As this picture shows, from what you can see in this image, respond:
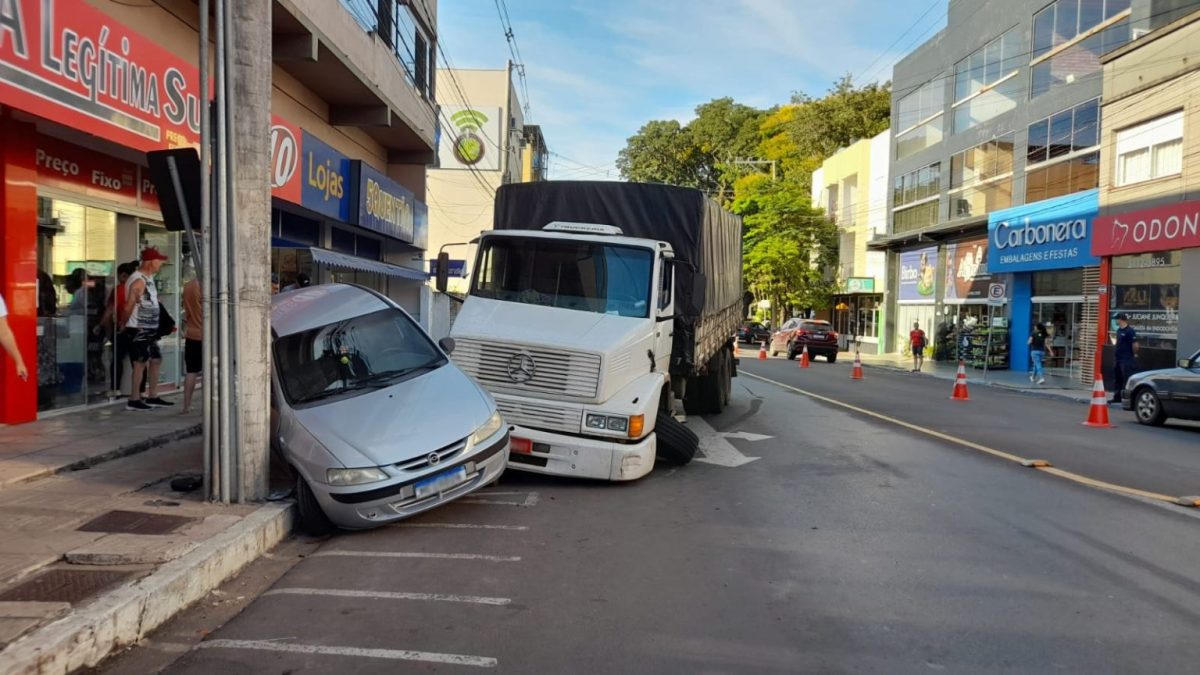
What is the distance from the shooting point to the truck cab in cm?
738

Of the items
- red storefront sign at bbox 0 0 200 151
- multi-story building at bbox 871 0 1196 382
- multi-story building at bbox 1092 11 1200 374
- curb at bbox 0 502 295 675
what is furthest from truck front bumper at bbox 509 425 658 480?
multi-story building at bbox 871 0 1196 382

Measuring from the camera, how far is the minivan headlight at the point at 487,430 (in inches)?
248

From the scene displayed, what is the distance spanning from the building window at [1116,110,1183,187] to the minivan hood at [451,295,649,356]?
18.9 m

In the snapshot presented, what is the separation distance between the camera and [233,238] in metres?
6.01

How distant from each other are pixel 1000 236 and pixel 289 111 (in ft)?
79.4

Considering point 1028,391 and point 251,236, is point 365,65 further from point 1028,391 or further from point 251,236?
point 1028,391

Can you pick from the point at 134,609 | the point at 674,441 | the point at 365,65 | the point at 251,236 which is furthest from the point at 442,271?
the point at 365,65

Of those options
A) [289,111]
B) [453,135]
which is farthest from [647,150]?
[289,111]

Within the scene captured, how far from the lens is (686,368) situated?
30.3ft

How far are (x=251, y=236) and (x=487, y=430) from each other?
2.29 metres

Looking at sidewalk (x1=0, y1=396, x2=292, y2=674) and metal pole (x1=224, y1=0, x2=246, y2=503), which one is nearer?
sidewalk (x1=0, y1=396, x2=292, y2=674)

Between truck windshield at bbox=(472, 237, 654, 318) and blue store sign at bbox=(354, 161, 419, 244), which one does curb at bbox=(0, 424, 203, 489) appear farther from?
blue store sign at bbox=(354, 161, 419, 244)

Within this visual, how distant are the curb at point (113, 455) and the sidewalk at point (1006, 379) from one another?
18.0 m

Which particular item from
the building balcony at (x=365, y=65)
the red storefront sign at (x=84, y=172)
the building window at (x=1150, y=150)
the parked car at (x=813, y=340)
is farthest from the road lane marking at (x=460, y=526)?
the parked car at (x=813, y=340)
